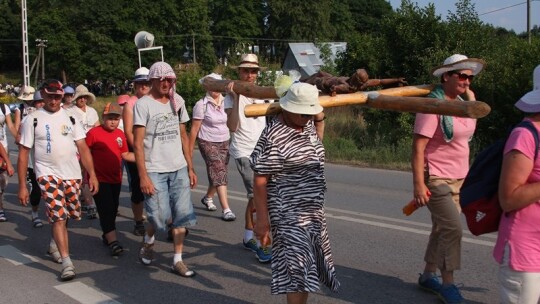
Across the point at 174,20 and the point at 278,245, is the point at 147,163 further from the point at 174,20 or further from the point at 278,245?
the point at 174,20

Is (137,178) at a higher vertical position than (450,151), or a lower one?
lower

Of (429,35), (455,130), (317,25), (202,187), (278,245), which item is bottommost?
(202,187)

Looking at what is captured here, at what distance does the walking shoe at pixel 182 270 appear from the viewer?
542cm

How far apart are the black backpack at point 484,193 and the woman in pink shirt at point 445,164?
3.48ft

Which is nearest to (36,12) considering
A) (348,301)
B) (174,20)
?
(174,20)

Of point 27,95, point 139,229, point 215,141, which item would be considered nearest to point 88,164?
point 139,229

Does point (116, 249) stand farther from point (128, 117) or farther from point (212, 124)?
point (212, 124)

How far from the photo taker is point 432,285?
4723 millimetres

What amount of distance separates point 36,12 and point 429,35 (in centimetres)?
Result: 6912

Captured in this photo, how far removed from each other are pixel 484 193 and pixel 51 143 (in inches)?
165

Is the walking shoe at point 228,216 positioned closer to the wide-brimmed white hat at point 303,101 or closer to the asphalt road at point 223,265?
the asphalt road at point 223,265

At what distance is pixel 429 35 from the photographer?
14859mm

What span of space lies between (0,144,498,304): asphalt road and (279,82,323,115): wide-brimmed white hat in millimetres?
1832

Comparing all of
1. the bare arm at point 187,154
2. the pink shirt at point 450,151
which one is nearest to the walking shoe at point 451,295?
the pink shirt at point 450,151
